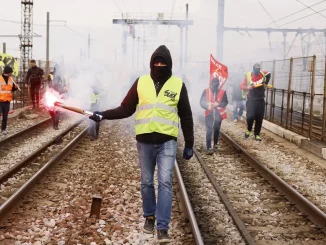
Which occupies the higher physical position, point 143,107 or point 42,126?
point 143,107

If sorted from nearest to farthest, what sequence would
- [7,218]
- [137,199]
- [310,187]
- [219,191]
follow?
[7,218]
[137,199]
[219,191]
[310,187]

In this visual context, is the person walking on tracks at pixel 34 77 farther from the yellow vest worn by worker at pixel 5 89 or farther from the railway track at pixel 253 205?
the railway track at pixel 253 205

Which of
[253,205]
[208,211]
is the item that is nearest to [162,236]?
[208,211]

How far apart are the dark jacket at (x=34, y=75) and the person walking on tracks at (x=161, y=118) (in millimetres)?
15480

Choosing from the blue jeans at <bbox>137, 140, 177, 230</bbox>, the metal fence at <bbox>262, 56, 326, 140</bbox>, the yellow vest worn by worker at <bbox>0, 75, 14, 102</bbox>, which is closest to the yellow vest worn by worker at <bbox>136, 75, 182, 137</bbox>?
the blue jeans at <bbox>137, 140, 177, 230</bbox>

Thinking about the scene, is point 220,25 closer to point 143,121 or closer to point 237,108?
point 237,108

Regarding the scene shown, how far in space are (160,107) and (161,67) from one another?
448mm

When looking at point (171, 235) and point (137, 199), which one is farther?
point (137, 199)

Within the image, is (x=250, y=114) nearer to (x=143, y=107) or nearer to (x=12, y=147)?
(x=12, y=147)

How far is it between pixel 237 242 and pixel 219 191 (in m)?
2.23

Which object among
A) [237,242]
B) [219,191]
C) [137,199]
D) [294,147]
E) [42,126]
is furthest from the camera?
[42,126]

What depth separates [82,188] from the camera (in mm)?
8164

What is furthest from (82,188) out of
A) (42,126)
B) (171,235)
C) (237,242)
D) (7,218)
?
(42,126)

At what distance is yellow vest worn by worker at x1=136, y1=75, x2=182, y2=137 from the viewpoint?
17.3ft
